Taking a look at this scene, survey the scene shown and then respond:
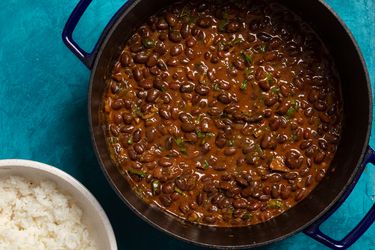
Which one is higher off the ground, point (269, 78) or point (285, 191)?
point (269, 78)

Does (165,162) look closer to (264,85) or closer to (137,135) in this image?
(137,135)

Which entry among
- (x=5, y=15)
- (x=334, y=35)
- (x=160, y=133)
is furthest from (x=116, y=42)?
(x=334, y=35)

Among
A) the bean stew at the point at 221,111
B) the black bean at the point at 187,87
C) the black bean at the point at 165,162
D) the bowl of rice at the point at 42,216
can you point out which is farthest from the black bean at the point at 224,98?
the bowl of rice at the point at 42,216

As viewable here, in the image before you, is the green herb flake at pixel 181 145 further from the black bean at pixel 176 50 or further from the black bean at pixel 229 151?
the black bean at pixel 176 50

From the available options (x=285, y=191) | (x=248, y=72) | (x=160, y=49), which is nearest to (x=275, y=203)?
(x=285, y=191)

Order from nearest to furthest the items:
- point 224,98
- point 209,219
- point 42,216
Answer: point 224,98 < point 209,219 < point 42,216

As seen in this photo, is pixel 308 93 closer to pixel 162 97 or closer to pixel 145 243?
pixel 162 97

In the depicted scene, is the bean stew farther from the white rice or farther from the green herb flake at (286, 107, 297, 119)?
the white rice
